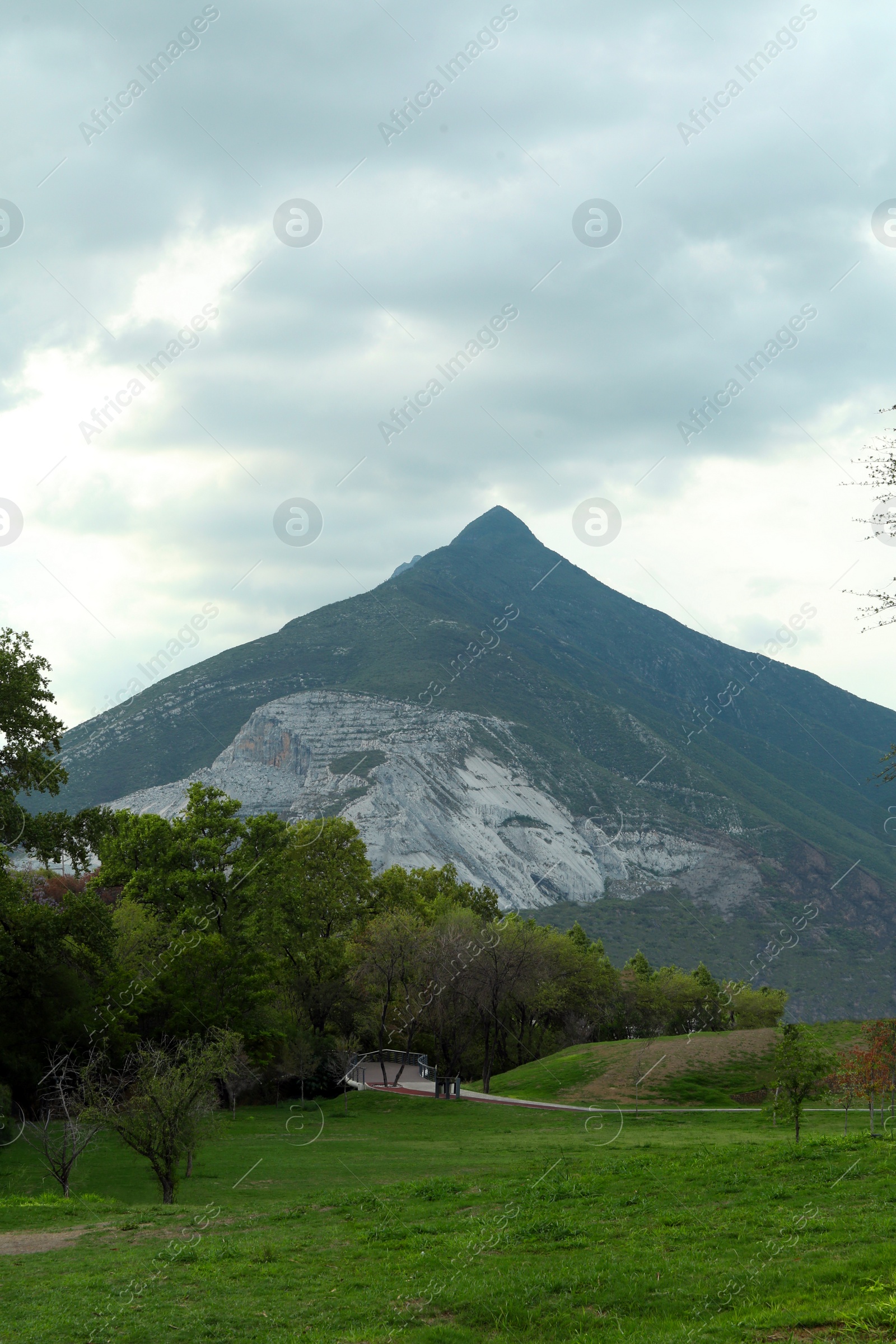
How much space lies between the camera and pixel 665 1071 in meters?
50.2

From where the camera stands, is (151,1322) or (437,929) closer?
(151,1322)

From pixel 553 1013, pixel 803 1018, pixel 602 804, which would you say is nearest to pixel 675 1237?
pixel 553 1013

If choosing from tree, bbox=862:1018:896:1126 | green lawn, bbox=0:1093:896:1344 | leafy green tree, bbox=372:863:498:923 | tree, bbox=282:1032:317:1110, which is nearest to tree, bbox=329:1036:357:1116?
tree, bbox=282:1032:317:1110

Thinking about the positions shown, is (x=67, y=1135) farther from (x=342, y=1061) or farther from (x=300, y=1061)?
(x=342, y=1061)

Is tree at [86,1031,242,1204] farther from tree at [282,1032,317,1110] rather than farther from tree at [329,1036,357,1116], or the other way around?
tree at [329,1036,357,1116]

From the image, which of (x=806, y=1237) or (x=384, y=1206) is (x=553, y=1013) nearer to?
(x=384, y=1206)

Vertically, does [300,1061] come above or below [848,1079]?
below

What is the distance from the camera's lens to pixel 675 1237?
13617 mm

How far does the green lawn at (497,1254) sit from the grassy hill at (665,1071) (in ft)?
81.1

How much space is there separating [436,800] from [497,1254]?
16067 cm

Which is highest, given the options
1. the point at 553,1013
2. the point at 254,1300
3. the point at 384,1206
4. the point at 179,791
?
the point at 179,791

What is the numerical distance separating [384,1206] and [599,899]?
162908 mm

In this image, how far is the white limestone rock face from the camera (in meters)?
162

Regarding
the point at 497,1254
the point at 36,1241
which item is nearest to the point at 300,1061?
the point at 36,1241
